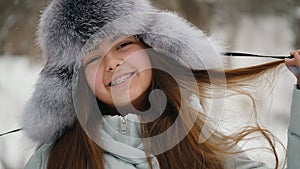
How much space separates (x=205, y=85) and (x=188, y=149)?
0.14 m

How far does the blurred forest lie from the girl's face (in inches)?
38.4

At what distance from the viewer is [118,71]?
115cm

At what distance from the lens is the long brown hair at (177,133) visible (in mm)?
1168

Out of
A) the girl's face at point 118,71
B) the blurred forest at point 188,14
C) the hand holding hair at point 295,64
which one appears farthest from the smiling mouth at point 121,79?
the blurred forest at point 188,14

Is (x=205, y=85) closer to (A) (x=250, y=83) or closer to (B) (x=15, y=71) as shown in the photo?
(A) (x=250, y=83)

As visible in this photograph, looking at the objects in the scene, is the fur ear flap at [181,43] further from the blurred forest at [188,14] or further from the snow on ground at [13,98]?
the snow on ground at [13,98]

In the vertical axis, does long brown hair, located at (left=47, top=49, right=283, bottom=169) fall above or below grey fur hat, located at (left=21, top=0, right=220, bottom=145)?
below

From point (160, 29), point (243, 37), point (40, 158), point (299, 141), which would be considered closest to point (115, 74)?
point (160, 29)

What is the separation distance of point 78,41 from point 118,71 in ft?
0.31

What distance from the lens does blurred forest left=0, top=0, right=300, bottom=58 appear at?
2.21 metres

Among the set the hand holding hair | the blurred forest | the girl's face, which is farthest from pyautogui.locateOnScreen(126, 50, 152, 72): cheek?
the blurred forest

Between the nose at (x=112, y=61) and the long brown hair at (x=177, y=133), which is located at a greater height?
the nose at (x=112, y=61)

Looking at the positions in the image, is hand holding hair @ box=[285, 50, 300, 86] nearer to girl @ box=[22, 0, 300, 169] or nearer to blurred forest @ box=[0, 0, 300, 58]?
girl @ box=[22, 0, 300, 169]

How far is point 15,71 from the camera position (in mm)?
2322
